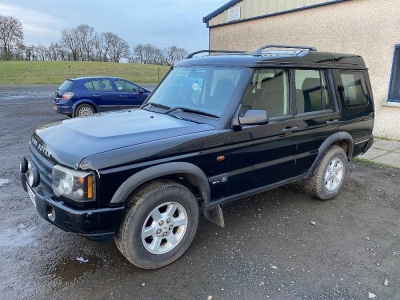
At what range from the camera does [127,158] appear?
103 inches

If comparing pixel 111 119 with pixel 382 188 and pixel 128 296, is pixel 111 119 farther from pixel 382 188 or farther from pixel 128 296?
pixel 382 188

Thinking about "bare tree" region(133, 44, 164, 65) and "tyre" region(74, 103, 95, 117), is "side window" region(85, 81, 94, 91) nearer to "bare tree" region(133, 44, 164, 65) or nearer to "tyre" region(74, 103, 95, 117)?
"tyre" region(74, 103, 95, 117)

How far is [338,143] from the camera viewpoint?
4.66 m

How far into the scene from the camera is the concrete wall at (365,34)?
7.92 metres

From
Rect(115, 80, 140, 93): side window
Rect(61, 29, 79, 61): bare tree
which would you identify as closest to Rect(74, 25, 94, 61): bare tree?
Rect(61, 29, 79, 61): bare tree

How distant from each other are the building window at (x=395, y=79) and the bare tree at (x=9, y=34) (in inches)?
2413

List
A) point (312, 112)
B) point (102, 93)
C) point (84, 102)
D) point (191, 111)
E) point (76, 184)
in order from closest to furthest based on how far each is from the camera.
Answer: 1. point (76, 184)
2. point (191, 111)
3. point (312, 112)
4. point (84, 102)
5. point (102, 93)

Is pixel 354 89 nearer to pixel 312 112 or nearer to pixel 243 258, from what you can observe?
pixel 312 112

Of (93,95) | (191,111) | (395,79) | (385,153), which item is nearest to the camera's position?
(191,111)

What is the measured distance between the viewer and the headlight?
248cm

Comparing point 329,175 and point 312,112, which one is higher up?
point 312,112

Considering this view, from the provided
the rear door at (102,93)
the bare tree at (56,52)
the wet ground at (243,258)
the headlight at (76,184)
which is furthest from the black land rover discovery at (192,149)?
the bare tree at (56,52)

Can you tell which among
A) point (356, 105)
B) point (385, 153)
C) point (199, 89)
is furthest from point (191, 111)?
point (385, 153)

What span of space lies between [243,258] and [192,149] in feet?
4.01
